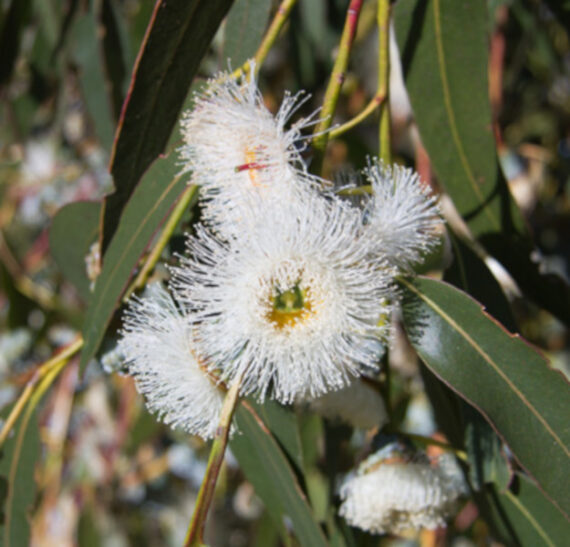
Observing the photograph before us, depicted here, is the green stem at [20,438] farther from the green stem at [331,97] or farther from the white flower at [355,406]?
the green stem at [331,97]

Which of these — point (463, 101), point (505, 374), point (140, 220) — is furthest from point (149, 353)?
point (463, 101)

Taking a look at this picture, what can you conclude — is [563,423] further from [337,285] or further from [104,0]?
[104,0]

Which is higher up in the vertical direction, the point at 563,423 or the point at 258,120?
the point at 258,120

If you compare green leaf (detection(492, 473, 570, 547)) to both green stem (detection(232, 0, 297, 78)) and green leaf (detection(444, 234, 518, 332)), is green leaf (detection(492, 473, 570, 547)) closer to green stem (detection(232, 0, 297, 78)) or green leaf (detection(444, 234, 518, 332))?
green leaf (detection(444, 234, 518, 332))

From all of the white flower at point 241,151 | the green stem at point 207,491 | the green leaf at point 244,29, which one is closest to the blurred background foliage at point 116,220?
the green leaf at point 244,29

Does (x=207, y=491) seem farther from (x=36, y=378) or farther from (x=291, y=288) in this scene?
(x=36, y=378)

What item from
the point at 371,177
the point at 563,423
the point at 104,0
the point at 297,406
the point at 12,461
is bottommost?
the point at 12,461

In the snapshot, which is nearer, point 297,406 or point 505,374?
point 505,374

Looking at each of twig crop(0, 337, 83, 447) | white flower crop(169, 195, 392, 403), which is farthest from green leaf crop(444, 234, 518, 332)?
twig crop(0, 337, 83, 447)
